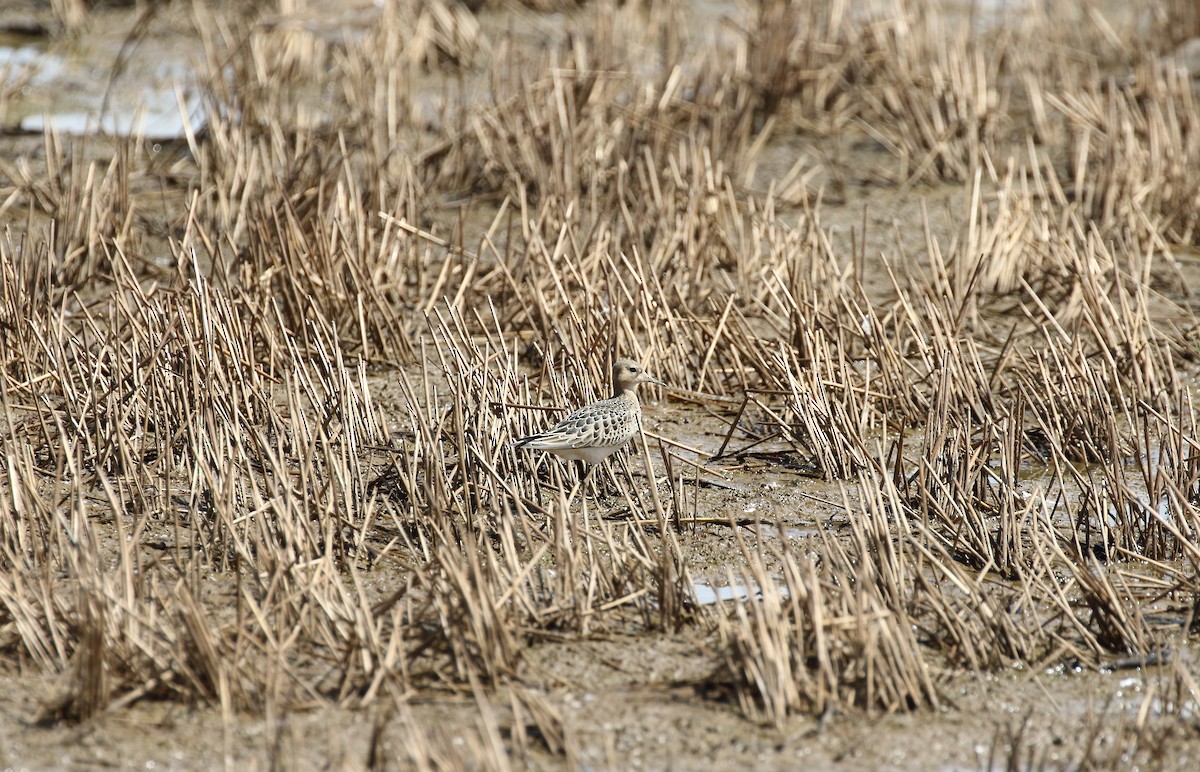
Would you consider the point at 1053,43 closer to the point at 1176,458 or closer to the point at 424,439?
the point at 1176,458

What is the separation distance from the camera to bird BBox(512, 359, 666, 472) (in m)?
5.00

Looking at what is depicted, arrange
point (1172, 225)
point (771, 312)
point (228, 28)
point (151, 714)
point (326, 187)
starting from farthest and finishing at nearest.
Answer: point (228, 28), point (1172, 225), point (326, 187), point (771, 312), point (151, 714)

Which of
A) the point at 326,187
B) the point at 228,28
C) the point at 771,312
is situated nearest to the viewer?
the point at 771,312

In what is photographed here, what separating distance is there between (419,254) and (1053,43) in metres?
5.71

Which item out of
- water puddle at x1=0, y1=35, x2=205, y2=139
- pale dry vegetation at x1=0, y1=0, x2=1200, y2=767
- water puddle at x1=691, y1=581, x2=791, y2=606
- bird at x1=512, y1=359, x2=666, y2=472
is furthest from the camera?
water puddle at x1=0, y1=35, x2=205, y2=139

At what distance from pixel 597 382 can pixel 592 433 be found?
969 millimetres

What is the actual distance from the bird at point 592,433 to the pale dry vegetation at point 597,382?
14cm

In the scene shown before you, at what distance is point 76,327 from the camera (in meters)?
6.85

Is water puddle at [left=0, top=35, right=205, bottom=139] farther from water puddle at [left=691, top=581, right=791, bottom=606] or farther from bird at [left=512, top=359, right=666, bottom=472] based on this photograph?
water puddle at [left=691, top=581, right=791, bottom=606]

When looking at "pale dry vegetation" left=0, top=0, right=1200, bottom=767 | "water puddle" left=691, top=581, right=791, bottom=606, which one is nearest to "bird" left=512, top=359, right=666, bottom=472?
"pale dry vegetation" left=0, top=0, right=1200, bottom=767

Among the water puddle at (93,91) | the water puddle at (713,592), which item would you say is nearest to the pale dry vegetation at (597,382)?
the water puddle at (713,592)

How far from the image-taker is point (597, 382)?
19.7 ft

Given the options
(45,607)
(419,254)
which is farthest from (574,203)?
(45,607)

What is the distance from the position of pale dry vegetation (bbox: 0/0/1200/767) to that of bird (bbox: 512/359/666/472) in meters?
0.14
